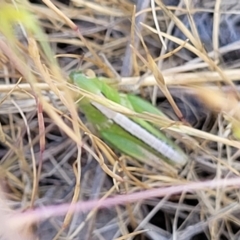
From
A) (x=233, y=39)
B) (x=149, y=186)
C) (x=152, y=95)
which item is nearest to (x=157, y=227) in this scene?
(x=149, y=186)

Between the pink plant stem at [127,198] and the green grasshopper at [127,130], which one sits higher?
the green grasshopper at [127,130]

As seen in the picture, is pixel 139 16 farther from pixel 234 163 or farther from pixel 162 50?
pixel 234 163

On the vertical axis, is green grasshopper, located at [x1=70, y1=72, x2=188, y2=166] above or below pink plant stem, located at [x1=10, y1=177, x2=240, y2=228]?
above

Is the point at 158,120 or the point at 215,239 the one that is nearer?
the point at 158,120
